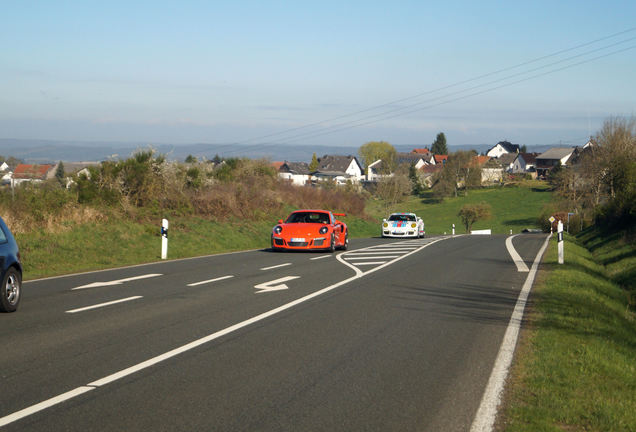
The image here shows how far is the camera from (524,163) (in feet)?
543

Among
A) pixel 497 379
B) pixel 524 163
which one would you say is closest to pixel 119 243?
pixel 497 379

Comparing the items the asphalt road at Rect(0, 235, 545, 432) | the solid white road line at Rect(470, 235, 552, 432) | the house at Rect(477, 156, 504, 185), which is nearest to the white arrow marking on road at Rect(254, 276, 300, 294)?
the asphalt road at Rect(0, 235, 545, 432)

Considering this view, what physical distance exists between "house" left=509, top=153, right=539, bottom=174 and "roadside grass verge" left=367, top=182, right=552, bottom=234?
48.5 meters

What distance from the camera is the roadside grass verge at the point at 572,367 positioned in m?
5.06

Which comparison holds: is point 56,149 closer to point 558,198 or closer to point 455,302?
point 558,198

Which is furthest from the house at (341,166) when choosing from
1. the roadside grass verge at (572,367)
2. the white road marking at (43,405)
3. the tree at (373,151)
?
the white road marking at (43,405)

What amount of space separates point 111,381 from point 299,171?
159 metres

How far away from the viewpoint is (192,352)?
721 cm

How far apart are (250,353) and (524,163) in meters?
167

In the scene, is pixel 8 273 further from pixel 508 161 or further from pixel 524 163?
pixel 508 161

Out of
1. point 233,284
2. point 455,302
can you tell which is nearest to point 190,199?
point 233,284

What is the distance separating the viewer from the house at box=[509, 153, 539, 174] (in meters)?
161

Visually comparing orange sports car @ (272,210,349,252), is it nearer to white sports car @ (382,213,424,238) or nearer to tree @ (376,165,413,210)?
white sports car @ (382,213,424,238)

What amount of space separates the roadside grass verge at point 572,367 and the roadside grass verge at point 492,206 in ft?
219
